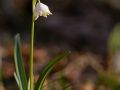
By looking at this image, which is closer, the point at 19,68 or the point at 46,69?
the point at 46,69

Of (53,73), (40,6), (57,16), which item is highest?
(57,16)

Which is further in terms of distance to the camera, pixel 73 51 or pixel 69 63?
pixel 73 51

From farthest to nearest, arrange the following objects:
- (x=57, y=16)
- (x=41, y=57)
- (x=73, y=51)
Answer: (x=57, y=16), (x=73, y=51), (x=41, y=57)

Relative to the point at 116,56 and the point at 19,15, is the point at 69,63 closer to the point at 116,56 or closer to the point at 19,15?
the point at 116,56

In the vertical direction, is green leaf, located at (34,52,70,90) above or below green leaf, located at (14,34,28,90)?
below

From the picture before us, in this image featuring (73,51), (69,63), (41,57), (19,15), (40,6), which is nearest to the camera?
(40,6)

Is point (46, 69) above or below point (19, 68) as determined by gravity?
below

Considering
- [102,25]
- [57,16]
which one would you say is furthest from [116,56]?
[57,16]

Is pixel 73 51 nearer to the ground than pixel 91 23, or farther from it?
nearer to the ground

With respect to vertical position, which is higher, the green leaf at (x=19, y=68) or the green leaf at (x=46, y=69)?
the green leaf at (x=19, y=68)

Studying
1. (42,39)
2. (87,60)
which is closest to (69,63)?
(87,60)
